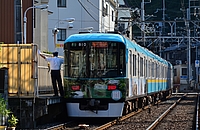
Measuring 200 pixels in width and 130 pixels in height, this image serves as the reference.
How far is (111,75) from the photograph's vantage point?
595 inches

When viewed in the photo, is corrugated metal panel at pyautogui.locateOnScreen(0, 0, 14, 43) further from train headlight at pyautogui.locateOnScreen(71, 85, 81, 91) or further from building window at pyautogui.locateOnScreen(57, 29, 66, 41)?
building window at pyautogui.locateOnScreen(57, 29, 66, 41)

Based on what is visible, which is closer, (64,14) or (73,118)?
(73,118)

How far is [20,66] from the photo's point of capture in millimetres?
13727

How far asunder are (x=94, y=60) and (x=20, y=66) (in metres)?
2.61

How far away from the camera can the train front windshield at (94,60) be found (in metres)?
15.2

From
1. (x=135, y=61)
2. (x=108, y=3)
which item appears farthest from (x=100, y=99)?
(x=108, y=3)

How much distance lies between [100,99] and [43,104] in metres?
2.25

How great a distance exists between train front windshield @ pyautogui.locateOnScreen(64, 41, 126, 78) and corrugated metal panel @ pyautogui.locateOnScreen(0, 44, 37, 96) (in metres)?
1.99

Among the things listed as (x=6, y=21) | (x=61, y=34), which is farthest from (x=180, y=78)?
(x=6, y=21)

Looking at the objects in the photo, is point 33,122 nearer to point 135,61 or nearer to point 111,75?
point 111,75

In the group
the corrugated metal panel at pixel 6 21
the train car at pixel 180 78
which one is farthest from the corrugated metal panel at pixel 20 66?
the train car at pixel 180 78

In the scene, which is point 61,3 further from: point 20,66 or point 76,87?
point 20,66

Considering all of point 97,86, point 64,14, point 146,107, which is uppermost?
point 64,14

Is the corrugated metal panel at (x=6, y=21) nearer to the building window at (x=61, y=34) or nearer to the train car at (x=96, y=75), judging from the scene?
the train car at (x=96, y=75)
